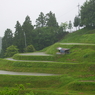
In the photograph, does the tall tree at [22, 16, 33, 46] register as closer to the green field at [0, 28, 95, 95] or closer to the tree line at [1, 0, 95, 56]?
the tree line at [1, 0, 95, 56]

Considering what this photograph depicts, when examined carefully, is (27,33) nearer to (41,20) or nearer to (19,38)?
(19,38)

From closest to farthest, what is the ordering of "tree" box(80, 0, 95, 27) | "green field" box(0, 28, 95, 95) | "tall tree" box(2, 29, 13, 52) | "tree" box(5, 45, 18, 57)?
"green field" box(0, 28, 95, 95), "tree" box(5, 45, 18, 57), "tree" box(80, 0, 95, 27), "tall tree" box(2, 29, 13, 52)

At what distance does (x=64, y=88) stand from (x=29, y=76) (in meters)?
4.89

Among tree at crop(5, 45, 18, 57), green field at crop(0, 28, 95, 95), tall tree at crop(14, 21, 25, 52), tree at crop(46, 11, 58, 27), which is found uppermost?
tree at crop(46, 11, 58, 27)

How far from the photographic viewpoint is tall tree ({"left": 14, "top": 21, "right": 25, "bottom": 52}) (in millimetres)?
40972

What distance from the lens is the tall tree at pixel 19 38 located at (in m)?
41.0

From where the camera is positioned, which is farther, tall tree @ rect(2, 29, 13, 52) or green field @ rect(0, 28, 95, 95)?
tall tree @ rect(2, 29, 13, 52)

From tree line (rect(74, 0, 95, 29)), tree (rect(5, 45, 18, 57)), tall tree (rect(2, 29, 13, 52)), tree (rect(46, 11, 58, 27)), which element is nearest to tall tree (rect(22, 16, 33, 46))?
tree (rect(5, 45, 18, 57))

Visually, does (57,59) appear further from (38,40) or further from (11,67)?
(38,40)

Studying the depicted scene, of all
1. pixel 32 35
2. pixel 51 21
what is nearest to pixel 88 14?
pixel 51 21

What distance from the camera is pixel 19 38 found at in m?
43.2

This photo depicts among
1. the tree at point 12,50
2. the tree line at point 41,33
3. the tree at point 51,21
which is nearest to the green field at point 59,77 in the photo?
the tree at point 12,50

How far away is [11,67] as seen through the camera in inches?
933

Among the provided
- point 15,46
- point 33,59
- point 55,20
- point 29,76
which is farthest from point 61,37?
point 29,76
